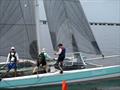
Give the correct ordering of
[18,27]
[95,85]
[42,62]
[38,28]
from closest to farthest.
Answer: [42,62] → [95,85] → [38,28] → [18,27]

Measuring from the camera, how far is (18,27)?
18.9 meters

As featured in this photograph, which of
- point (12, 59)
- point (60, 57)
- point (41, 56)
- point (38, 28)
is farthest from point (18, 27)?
point (60, 57)

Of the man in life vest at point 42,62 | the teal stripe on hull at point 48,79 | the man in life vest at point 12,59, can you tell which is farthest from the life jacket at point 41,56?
the man in life vest at point 12,59

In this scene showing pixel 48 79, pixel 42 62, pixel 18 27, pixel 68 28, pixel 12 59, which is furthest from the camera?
pixel 68 28

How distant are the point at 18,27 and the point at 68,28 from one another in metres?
2.03

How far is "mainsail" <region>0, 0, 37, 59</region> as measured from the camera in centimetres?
1858

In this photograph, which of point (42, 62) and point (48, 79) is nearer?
point (48, 79)

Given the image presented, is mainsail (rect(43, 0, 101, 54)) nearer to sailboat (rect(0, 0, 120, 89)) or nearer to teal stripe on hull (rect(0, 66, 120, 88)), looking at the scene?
sailboat (rect(0, 0, 120, 89))

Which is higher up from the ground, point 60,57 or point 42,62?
point 60,57

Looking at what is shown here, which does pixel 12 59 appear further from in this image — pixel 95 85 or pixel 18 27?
pixel 95 85

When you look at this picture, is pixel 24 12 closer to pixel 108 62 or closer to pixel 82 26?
pixel 82 26

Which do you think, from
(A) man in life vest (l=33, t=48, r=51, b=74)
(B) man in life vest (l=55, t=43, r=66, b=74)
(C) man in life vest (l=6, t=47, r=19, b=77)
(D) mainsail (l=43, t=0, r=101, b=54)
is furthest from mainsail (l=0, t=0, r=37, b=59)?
(B) man in life vest (l=55, t=43, r=66, b=74)

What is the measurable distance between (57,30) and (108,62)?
2.97 m

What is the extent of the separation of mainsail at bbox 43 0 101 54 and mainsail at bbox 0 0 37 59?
760 millimetres
